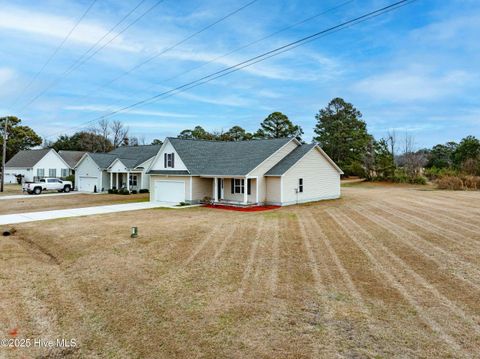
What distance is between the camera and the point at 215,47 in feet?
55.9

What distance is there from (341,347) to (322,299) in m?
1.73

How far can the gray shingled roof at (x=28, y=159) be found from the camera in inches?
1975

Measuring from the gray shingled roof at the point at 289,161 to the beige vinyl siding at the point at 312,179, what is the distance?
0.26 m

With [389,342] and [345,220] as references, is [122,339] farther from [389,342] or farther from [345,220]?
[345,220]

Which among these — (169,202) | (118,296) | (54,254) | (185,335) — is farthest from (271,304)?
(169,202)

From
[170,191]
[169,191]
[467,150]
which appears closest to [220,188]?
[170,191]

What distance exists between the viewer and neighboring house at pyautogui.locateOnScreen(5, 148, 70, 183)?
49.6m

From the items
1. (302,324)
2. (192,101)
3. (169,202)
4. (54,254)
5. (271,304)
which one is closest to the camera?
(302,324)

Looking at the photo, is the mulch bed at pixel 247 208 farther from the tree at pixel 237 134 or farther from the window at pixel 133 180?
the tree at pixel 237 134

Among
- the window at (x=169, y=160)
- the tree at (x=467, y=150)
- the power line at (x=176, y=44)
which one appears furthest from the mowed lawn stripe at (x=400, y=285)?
the tree at (x=467, y=150)

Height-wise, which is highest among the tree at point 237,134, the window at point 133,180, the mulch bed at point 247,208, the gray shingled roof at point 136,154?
the tree at point 237,134

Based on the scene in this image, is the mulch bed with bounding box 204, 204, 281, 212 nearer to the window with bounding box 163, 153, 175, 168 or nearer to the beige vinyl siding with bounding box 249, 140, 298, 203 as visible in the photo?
the beige vinyl siding with bounding box 249, 140, 298, 203

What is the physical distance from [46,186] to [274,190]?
2561cm

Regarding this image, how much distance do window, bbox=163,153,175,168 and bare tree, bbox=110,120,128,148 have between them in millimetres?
46090
